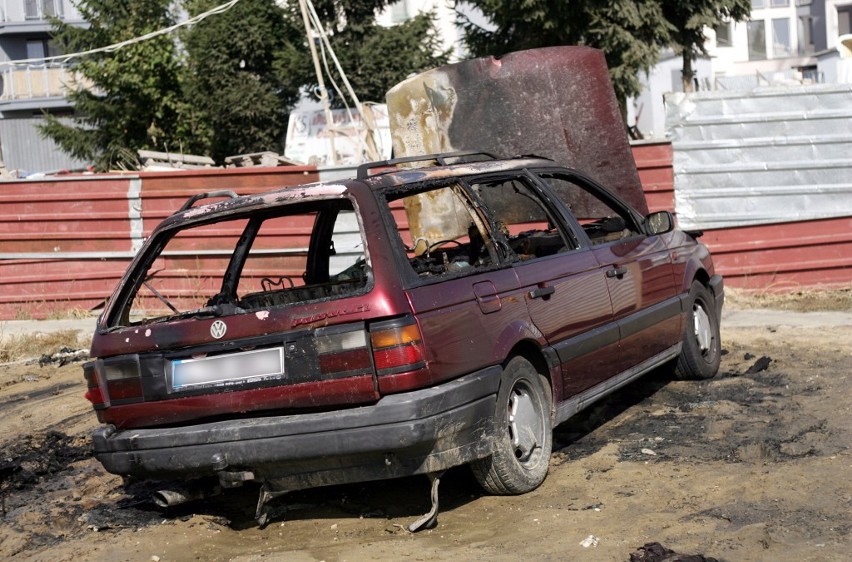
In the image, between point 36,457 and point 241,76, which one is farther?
point 241,76

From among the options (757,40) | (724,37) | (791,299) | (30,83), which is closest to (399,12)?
(30,83)

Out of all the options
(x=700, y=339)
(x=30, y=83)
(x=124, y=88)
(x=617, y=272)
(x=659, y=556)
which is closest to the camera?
(x=659, y=556)

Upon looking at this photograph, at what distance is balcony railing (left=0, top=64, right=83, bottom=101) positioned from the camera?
43.8 meters

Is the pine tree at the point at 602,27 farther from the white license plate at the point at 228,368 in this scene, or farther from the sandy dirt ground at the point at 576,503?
the white license plate at the point at 228,368

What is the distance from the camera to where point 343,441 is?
467 cm

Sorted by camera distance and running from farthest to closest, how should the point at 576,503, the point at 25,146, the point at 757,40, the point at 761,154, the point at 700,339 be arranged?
the point at 757,40, the point at 25,146, the point at 761,154, the point at 700,339, the point at 576,503

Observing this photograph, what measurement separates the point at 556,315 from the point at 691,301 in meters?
2.12

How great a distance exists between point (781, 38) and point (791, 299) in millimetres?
50734

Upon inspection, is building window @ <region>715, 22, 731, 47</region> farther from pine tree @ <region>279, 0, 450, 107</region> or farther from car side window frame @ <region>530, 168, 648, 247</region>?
car side window frame @ <region>530, 168, 648, 247</region>

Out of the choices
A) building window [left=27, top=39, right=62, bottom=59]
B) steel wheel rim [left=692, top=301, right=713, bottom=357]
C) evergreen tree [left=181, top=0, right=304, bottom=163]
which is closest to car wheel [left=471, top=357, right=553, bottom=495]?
steel wheel rim [left=692, top=301, right=713, bottom=357]

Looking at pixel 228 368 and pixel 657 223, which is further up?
pixel 657 223

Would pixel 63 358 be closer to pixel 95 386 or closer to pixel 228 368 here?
pixel 95 386

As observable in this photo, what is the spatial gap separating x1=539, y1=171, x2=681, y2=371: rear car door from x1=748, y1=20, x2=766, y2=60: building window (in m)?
53.8

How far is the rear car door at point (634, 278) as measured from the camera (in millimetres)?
6395
